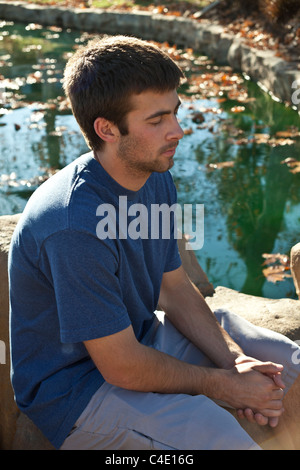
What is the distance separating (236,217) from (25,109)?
4023mm

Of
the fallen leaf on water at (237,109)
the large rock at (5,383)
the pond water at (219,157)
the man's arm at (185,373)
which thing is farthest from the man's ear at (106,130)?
the fallen leaf on water at (237,109)

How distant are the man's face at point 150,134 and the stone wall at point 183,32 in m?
5.19

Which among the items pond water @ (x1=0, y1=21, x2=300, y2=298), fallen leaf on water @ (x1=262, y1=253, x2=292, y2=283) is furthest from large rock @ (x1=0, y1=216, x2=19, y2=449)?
fallen leaf on water @ (x1=262, y1=253, x2=292, y2=283)

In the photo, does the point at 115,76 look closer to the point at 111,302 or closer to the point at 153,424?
the point at 111,302

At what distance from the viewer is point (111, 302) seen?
6.06 ft

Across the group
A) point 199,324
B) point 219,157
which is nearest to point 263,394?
point 199,324

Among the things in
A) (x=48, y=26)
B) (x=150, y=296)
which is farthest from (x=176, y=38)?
(x=150, y=296)

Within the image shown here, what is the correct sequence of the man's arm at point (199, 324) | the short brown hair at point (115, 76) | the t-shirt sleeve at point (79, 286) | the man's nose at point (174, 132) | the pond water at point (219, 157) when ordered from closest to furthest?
the t-shirt sleeve at point (79, 286) < the short brown hair at point (115, 76) < the man's nose at point (174, 132) < the man's arm at point (199, 324) < the pond water at point (219, 157)

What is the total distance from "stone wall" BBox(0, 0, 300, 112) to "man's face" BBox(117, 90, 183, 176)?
5.19 m

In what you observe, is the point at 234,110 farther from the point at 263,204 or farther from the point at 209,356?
the point at 209,356

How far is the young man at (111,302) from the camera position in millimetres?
1808

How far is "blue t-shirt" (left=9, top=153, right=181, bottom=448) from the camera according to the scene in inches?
70.6

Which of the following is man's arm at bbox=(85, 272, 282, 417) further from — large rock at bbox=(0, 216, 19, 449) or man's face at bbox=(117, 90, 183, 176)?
large rock at bbox=(0, 216, 19, 449)

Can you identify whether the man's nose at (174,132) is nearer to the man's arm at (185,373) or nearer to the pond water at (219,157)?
the man's arm at (185,373)
